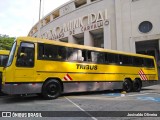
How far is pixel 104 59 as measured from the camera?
1432cm

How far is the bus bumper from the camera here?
31.9 ft

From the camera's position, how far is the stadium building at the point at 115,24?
2898 centimetres

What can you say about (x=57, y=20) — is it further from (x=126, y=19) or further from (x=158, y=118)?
(x=158, y=118)

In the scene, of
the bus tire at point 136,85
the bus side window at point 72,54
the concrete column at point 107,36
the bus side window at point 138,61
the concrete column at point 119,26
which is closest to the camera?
the bus side window at point 72,54

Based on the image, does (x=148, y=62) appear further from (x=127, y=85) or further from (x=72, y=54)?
(x=72, y=54)

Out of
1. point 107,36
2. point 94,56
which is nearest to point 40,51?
point 94,56

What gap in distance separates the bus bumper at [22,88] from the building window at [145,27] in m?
21.6

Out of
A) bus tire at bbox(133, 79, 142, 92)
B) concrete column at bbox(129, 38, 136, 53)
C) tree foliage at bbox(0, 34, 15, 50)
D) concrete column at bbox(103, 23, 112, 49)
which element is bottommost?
bus tire at bbox(133, 79, 142, 92)

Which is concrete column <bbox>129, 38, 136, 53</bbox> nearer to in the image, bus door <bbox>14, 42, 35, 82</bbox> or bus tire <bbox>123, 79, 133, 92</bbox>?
bus tire <bbox>123, 79, 133, 92</bbox>

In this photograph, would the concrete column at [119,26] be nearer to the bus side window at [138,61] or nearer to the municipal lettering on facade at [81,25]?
the municipal lettering on facade at [81,25]

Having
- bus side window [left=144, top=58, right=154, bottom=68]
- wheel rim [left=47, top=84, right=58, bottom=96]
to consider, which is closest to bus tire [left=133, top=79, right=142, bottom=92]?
bus side window [left=144, top=58, right=154, bottom=68]

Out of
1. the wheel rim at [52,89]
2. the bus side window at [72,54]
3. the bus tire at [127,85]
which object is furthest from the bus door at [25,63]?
the bus tire at [127,85]

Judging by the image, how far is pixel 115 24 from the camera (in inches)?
1265

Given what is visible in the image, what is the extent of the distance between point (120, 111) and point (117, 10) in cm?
2549
